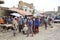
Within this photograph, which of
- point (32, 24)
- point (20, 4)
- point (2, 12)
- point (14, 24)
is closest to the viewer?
point (14, 24)

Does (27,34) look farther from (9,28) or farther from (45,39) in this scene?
A: (9,28)

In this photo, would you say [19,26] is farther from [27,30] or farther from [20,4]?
[20,4]

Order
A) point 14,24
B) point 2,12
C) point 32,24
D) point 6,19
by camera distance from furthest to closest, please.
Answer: point 2,12
point 6,19
point 32,24
point 14,24

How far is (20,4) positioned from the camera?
1836 inches

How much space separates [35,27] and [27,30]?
68.9 inches

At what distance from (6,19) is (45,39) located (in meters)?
11.6

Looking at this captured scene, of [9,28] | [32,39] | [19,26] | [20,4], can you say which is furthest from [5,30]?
[20,4]

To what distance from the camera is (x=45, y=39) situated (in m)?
19.5

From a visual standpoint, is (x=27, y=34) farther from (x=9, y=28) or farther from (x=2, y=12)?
(x=2, y=12)

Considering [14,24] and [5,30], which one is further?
[5,30]

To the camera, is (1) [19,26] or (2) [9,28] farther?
(2) [9,28]

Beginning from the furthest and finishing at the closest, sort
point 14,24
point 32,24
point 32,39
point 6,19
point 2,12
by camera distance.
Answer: point 2,12
point 6,19
point 32,24
point 14,24
point 32,39

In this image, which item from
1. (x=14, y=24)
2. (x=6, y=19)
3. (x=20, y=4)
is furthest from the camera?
(x=20, y=4)

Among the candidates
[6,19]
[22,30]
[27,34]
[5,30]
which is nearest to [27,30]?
[27,34]
